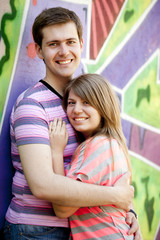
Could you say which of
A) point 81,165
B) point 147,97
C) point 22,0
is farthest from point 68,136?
point 147,97

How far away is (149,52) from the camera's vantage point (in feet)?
12.9

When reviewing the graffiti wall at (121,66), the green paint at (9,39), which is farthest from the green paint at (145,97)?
the green paint at (9,39)

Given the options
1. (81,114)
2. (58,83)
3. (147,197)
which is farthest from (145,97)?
(81,114)

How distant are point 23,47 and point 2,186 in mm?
1043

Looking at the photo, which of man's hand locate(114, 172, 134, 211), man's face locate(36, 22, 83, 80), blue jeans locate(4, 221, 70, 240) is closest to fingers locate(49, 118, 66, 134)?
man's face locate(36, 22, 83, 80)

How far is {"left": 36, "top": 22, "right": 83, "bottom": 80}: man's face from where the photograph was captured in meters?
2.22

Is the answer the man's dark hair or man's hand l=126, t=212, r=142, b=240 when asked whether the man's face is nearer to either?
the man's dark hair

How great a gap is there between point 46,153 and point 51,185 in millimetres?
182

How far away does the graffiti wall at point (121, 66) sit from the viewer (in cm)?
248

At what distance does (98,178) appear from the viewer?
196 centimetres

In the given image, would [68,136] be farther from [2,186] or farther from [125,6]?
[125,6]

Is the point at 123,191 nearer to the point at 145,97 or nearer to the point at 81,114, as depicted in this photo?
the point at 81,114

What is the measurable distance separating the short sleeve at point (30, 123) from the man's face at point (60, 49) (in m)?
0.35

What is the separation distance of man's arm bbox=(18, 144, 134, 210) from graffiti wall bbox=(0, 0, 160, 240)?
2.09ft
